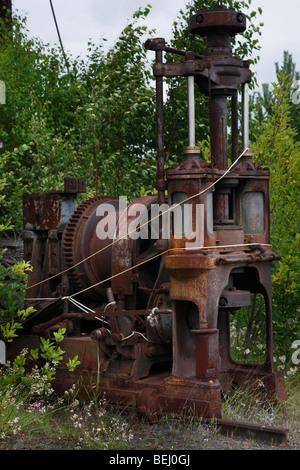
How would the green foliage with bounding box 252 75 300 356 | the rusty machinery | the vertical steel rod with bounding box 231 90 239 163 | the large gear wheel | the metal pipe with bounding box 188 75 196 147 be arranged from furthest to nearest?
the green foliage with bounding box 252 75 300 356
the large gear wheel
the vertical steel rod with bounding box 231 90 239 163
the metal pipe with bounding box 188 75 196 147
the rusty machinery

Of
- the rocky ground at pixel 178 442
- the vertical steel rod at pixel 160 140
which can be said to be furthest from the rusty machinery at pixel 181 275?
the rocky ground at pixel 178 442

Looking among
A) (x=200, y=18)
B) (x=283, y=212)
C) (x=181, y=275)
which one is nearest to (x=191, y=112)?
(x=200, y=18)

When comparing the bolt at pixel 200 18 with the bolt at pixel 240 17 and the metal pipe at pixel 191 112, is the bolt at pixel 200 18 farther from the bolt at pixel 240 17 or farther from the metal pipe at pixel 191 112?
the metal pipe at pixel 191 112

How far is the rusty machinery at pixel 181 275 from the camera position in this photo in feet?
20.5

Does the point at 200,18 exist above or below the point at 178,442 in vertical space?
above

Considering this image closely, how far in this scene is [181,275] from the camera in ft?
20.7

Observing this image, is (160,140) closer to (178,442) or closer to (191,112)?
(191,112)

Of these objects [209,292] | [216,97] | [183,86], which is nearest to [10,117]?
[183,86]

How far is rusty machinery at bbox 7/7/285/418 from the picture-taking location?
246 inches

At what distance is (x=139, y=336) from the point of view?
6.97 m

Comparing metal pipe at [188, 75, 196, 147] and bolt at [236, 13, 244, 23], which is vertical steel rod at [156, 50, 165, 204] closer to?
metal pipe at [188, 75, 196, 147]

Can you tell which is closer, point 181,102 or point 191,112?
point 191,112

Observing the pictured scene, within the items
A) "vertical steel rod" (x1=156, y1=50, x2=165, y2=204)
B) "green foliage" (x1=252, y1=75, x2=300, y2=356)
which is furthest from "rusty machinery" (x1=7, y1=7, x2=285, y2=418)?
"green foliage" (x1=252, y1=75, x2=300, y2=356)
